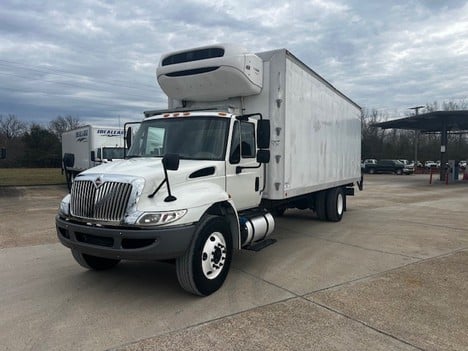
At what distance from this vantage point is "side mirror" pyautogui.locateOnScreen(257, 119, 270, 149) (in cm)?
587

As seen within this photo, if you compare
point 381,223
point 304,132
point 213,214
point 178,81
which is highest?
point 178,81

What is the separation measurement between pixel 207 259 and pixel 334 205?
264 inches

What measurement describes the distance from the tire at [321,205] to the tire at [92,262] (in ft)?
20.7

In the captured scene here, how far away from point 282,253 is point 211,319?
3371 mm

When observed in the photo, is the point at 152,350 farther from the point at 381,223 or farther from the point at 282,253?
the point at 381,223

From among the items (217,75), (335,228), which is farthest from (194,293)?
(335,228)

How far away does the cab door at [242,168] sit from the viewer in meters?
5.99

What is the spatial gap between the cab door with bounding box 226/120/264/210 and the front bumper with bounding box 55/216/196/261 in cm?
141

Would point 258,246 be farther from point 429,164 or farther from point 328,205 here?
point 429,164

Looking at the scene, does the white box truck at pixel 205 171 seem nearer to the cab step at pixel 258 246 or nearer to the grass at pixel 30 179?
the cab step at pixel 258 246

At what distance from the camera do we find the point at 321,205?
36.4ft

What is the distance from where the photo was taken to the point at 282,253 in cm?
763

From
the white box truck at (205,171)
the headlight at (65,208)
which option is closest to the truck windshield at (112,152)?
the white box truck at (205,171)

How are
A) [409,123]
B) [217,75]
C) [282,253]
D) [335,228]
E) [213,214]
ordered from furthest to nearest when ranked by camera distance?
[409,123] → [335,228] → [282,253] → [217,75] → [213,214]
